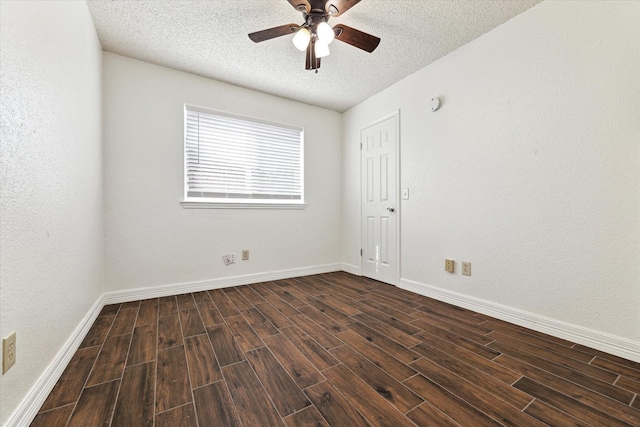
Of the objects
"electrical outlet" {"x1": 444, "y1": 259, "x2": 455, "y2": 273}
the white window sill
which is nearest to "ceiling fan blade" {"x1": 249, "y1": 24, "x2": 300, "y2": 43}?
the white window sill

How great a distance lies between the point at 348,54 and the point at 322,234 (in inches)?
91.3

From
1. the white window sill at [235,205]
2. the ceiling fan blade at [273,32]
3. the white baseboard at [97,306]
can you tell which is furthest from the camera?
the white window sill at [235,205]

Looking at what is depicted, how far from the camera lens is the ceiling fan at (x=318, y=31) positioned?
5.84 ft

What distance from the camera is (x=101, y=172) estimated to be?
248 cm

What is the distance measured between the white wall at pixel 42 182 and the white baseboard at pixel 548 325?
2.91m

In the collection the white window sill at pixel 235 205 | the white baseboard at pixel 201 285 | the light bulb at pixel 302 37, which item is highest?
the light bulb at pixel 302 37

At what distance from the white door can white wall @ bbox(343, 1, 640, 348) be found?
1.22 ft

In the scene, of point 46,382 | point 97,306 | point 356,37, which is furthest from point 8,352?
point 356,37

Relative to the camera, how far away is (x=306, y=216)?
3.77m

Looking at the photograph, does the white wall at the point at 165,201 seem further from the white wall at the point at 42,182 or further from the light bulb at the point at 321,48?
the light bulb at the point at 321,48

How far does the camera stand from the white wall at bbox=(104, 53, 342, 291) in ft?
8.56

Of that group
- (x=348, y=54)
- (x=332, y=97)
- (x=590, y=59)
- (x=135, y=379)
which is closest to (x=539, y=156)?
(x=590, y=59)

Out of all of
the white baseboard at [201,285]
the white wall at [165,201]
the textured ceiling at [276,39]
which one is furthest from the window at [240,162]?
the white baseboard at [201,285]

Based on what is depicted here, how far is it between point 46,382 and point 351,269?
3183mm
